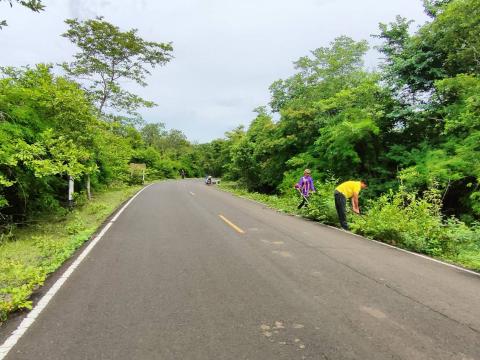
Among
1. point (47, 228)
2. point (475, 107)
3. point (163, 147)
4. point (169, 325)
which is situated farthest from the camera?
point (163, 147)

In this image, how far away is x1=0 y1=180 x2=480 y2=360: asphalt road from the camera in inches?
139

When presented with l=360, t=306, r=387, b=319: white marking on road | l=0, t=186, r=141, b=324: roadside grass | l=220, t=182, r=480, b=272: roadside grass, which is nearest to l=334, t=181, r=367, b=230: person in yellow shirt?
l=220, t=182, r=480, b=272: roadside grass

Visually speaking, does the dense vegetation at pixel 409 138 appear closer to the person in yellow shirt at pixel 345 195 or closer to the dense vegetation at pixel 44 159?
the person in yellow shirt at pixel 345 195

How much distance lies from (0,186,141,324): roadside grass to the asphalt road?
46cm

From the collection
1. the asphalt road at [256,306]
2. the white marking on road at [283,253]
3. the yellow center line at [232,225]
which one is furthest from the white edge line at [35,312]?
the yellow center line at [232,225]

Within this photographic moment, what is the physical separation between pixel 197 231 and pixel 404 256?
5.19 metres

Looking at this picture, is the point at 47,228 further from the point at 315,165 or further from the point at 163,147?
the point at 163,147

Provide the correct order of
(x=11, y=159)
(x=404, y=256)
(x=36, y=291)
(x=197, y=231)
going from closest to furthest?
(x=36, y=291)
(x=404, y=256)
(x=11, y=159)
(x=197, y=231)

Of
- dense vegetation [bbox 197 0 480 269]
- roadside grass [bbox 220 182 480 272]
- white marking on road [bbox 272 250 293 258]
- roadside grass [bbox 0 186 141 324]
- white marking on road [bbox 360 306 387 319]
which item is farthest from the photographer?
dense vegetation [bbox 197 0 480 269]

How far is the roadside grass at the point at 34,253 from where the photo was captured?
4.86 meters

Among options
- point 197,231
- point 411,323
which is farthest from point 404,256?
point 197,231

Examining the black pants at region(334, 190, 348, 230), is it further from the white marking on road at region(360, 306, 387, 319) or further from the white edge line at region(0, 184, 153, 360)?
the white edge line at region(0, 184, 153, 360)

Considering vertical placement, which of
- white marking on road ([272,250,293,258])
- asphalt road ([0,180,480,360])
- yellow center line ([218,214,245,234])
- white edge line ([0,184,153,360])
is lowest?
white edge line ([0,184,153,360])

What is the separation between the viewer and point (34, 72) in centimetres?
1274
